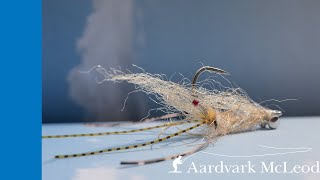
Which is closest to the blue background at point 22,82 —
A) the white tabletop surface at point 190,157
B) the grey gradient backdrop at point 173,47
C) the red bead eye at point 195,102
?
the white tabletop surface at point 190,157

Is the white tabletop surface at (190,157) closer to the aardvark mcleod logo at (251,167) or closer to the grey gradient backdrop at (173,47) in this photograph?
the aardvark mcleod logo at (251,167)

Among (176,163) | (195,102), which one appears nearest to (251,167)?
(176,163)

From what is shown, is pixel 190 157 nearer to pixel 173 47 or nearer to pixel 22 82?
pixel 22 82

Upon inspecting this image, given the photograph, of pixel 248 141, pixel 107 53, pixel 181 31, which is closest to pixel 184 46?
pixel 181 31

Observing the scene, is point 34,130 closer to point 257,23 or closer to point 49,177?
point 49,177

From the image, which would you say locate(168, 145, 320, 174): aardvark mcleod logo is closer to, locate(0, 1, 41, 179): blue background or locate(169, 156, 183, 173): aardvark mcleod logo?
locate(169, 156, 183, 173): aardvark mcleod logo

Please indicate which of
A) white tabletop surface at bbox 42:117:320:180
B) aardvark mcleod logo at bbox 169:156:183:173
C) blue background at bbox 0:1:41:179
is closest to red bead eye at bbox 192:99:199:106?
white tabletop surface at bbox 42:117:320:180
